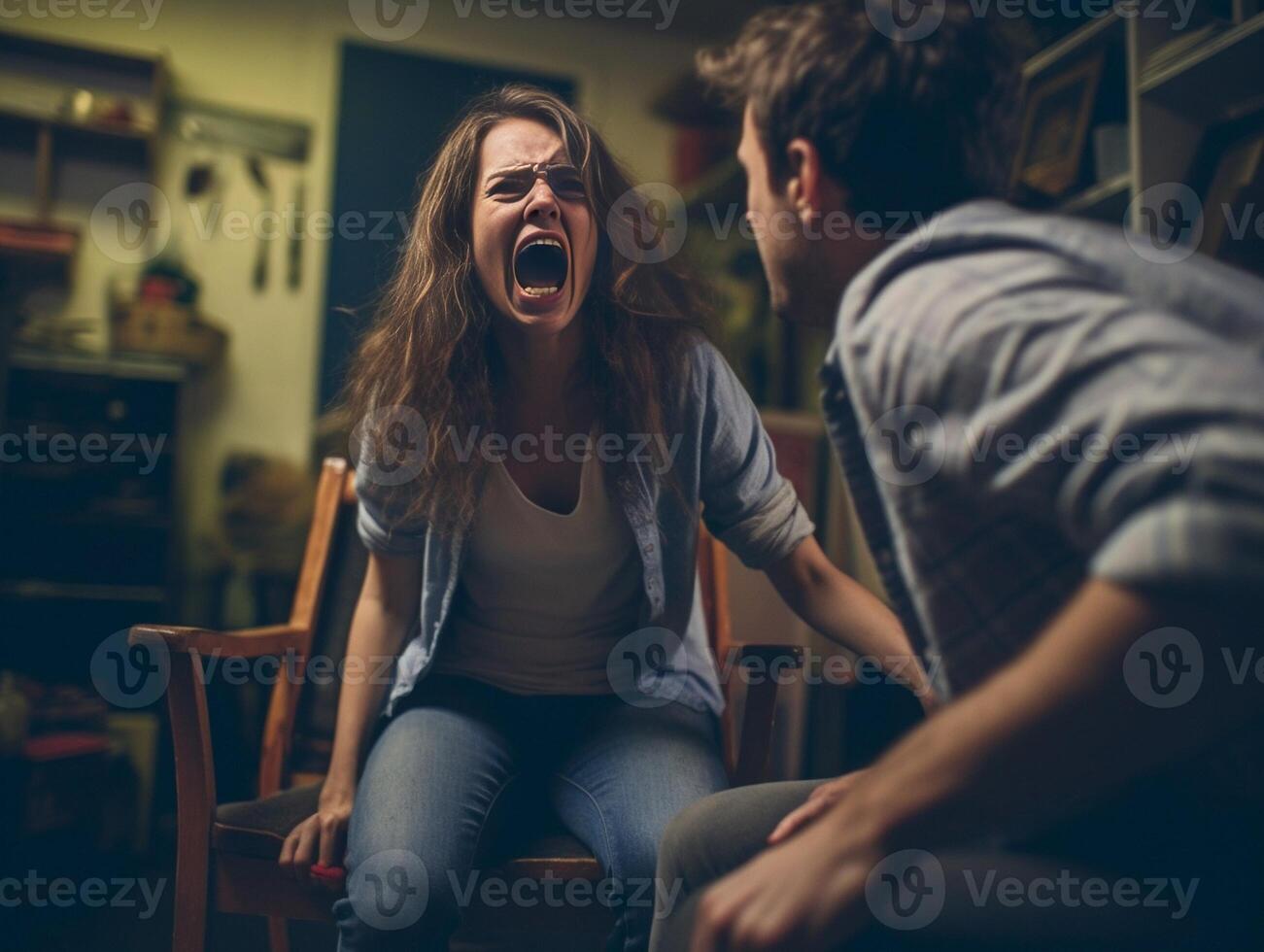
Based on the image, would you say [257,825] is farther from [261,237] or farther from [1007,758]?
[261,237]

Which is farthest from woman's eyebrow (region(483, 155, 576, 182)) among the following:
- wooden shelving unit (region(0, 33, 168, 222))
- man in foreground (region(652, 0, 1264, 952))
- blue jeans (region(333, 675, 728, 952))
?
wooden shelving unit (region(0, 33, 168, 222))

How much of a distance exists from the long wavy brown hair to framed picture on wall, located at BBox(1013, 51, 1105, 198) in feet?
3.66

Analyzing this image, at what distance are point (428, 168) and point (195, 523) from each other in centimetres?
267

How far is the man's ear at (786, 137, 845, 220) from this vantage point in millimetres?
724

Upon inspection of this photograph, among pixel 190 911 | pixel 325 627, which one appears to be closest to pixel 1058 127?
pixel 325 627

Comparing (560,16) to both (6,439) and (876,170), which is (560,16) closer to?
(6,439)

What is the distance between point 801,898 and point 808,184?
490 millimetres

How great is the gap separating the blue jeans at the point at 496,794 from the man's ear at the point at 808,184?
656 millimetres

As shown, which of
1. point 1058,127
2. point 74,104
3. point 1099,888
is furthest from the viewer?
point 74,104

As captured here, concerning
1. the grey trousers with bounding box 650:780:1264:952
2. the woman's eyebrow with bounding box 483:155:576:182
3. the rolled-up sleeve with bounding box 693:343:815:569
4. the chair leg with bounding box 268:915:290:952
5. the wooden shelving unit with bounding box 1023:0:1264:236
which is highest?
the wooden shelving unit with bounding box 1023:0:1264:236

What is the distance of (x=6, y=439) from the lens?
2.84m

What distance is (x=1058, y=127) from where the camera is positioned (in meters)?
2.11

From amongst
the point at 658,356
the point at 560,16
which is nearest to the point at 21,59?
the point at 560,16

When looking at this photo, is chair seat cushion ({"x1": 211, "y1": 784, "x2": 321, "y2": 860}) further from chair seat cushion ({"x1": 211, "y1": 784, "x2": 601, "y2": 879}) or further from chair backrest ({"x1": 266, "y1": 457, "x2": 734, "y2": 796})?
chair backrest ({"x1": 266, "y1": 457, "x2": 734, "y2": 796})
